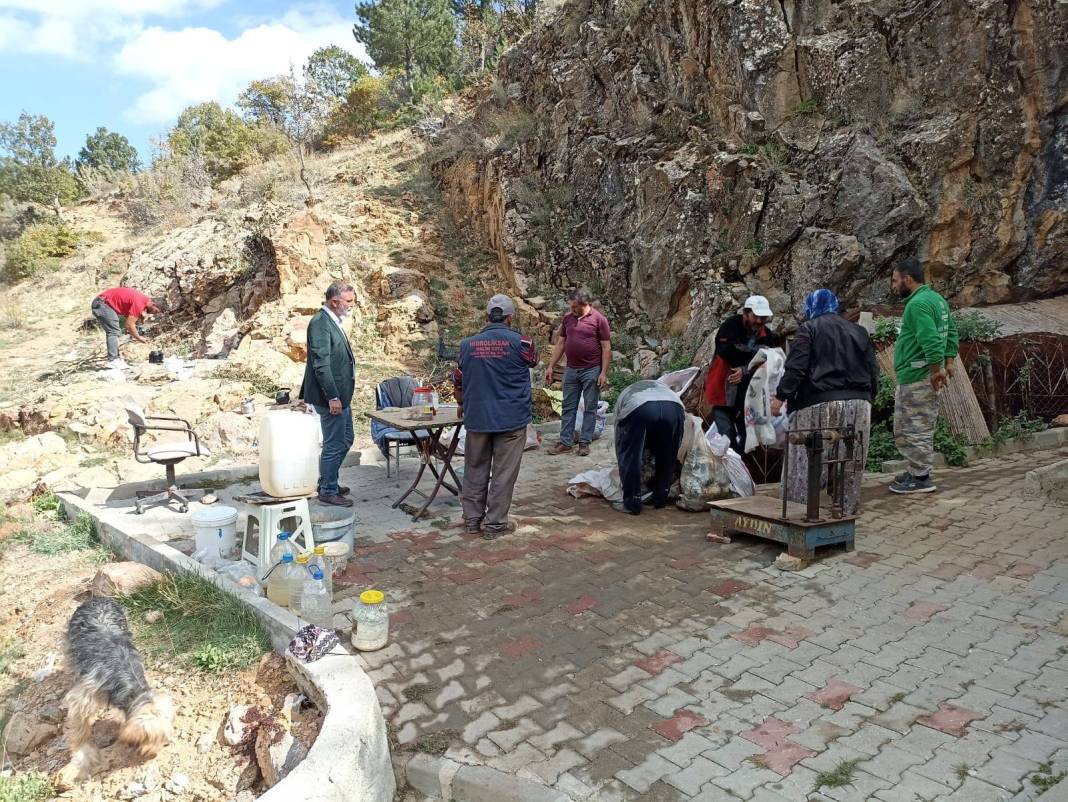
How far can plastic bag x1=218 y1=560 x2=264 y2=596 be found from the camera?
398 centimetres

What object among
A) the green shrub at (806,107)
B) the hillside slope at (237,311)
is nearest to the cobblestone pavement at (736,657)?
the hillside slope at (237,311)

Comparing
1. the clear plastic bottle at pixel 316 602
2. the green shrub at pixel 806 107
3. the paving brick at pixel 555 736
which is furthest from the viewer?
the green shrub at pixel 806 107

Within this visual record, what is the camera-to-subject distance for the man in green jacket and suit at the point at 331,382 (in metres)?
A: 5.55

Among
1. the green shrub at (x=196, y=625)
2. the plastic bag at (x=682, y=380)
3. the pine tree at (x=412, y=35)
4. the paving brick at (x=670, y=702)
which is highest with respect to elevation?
the pine tree at (x=412, y=35)

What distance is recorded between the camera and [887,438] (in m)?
6.72

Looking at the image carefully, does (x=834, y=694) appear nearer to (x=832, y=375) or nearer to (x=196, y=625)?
(x=832, y=375)

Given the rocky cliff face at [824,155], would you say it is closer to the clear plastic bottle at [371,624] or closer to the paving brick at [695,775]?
the clear plastic bottle at [371,624]

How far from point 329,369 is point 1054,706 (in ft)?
16.4

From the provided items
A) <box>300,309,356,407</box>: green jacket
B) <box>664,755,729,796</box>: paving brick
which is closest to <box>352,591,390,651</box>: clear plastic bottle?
<box>664,755,729,796</box>: paving brick

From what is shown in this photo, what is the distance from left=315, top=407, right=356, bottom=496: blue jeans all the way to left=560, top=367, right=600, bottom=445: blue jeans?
275cm

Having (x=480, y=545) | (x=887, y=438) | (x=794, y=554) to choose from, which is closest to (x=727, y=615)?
(x=794, y=554)

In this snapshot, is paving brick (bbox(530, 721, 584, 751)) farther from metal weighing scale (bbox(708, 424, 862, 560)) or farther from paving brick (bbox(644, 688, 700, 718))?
metal weighing scale (bbox(708, 424, 862, 560))

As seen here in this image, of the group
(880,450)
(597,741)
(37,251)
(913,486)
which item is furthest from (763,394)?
(37,251)

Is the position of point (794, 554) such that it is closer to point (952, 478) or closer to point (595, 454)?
point (952, 478)
